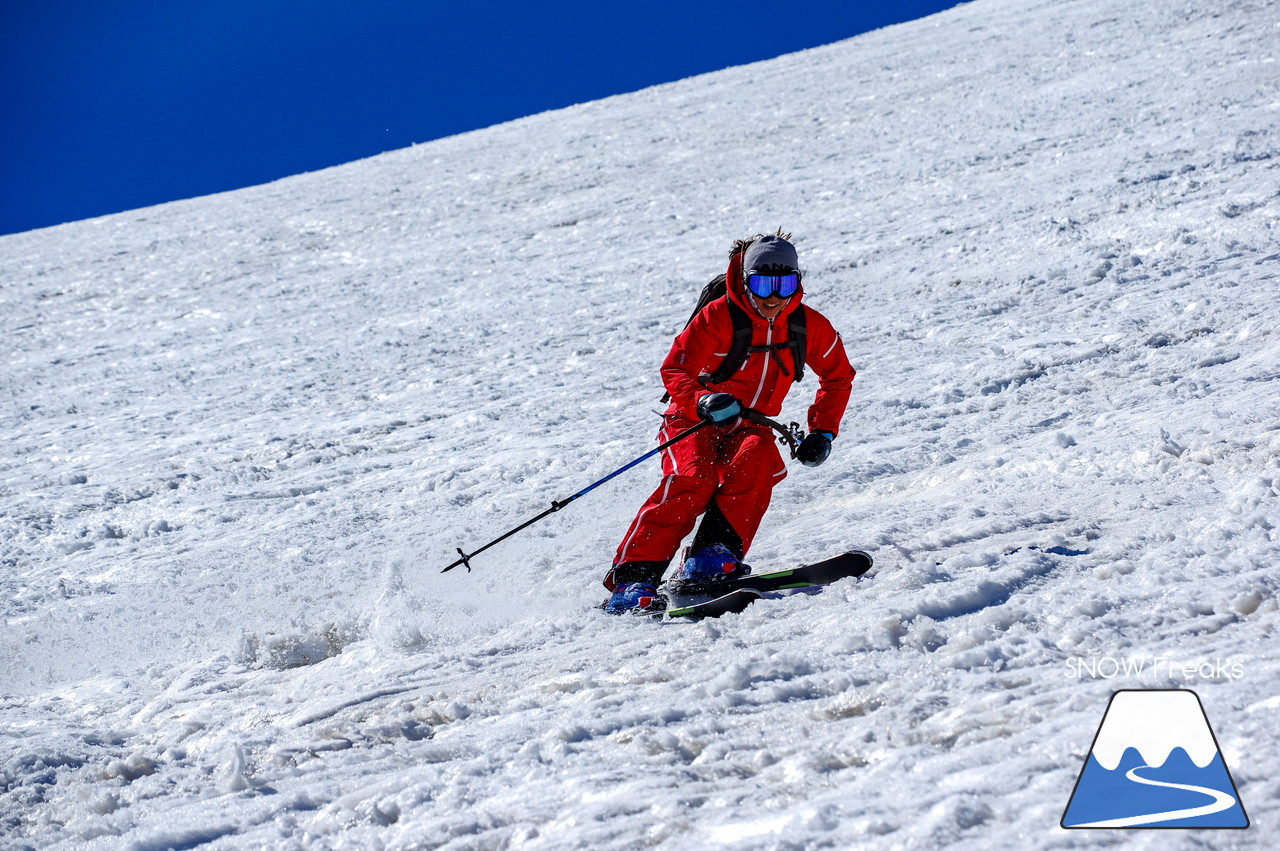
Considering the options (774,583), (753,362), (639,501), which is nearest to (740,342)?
(753,362)

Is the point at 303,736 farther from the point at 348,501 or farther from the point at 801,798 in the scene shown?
the point at 348,501

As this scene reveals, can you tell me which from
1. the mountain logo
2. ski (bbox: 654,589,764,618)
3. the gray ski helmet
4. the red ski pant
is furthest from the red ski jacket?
the mountain logo

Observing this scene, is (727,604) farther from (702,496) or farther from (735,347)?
(735,347)

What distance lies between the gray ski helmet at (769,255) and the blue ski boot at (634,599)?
1.61 m

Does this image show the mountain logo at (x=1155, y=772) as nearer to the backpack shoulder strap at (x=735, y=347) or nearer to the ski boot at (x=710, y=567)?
the ski boot at (x=710, y=567)

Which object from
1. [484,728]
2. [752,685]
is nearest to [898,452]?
[752,685]

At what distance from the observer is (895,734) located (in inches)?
107

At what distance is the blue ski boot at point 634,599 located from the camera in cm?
436

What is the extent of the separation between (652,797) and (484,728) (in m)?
0.84

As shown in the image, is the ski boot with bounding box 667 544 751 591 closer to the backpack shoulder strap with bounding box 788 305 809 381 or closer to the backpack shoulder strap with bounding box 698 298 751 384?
the backpack shoulder strap with bounding box 698 298 751 384

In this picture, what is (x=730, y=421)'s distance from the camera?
481cm

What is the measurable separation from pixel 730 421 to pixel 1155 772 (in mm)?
2712

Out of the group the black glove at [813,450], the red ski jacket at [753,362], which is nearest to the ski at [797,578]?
the black glove at [813,450]

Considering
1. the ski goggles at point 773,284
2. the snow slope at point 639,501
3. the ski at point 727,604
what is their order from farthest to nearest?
1. the ski goggles at point 773,284
2. the ski at point 727,604
3. the snow slope at point 639,501
